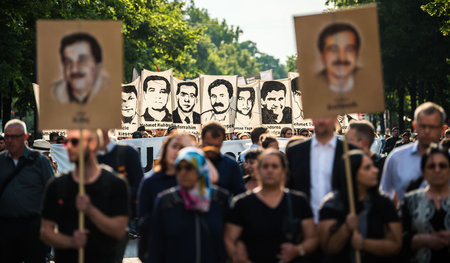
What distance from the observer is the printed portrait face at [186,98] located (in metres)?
20.2

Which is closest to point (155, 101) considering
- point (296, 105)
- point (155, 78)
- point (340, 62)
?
point (155, 78)

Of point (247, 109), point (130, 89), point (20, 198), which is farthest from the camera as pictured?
point (247, 109)

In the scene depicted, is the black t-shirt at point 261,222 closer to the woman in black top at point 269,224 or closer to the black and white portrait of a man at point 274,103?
the woman in black top at point 269,224

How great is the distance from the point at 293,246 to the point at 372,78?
1.49 meters

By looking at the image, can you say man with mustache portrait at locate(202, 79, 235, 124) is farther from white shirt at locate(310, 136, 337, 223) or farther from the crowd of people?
the crowd of people

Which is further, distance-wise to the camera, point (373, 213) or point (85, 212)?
point (373, 213)

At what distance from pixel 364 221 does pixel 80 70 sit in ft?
7.99

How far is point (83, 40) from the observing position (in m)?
6.64

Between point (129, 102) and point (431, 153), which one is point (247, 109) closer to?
point (129, 102)

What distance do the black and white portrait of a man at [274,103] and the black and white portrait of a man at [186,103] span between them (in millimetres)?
1580

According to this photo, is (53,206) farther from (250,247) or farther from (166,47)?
(166,47)

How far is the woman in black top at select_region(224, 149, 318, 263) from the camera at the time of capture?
6129 mm

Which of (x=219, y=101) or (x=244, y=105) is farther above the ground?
(x=219, y=101)

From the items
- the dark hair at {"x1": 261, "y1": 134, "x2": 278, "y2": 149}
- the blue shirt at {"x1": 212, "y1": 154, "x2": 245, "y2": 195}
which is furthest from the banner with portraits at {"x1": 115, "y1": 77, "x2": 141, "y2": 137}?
the blue shirt at {"x1": 212, "y1": 154, "x2": 245, "y2": 195}
